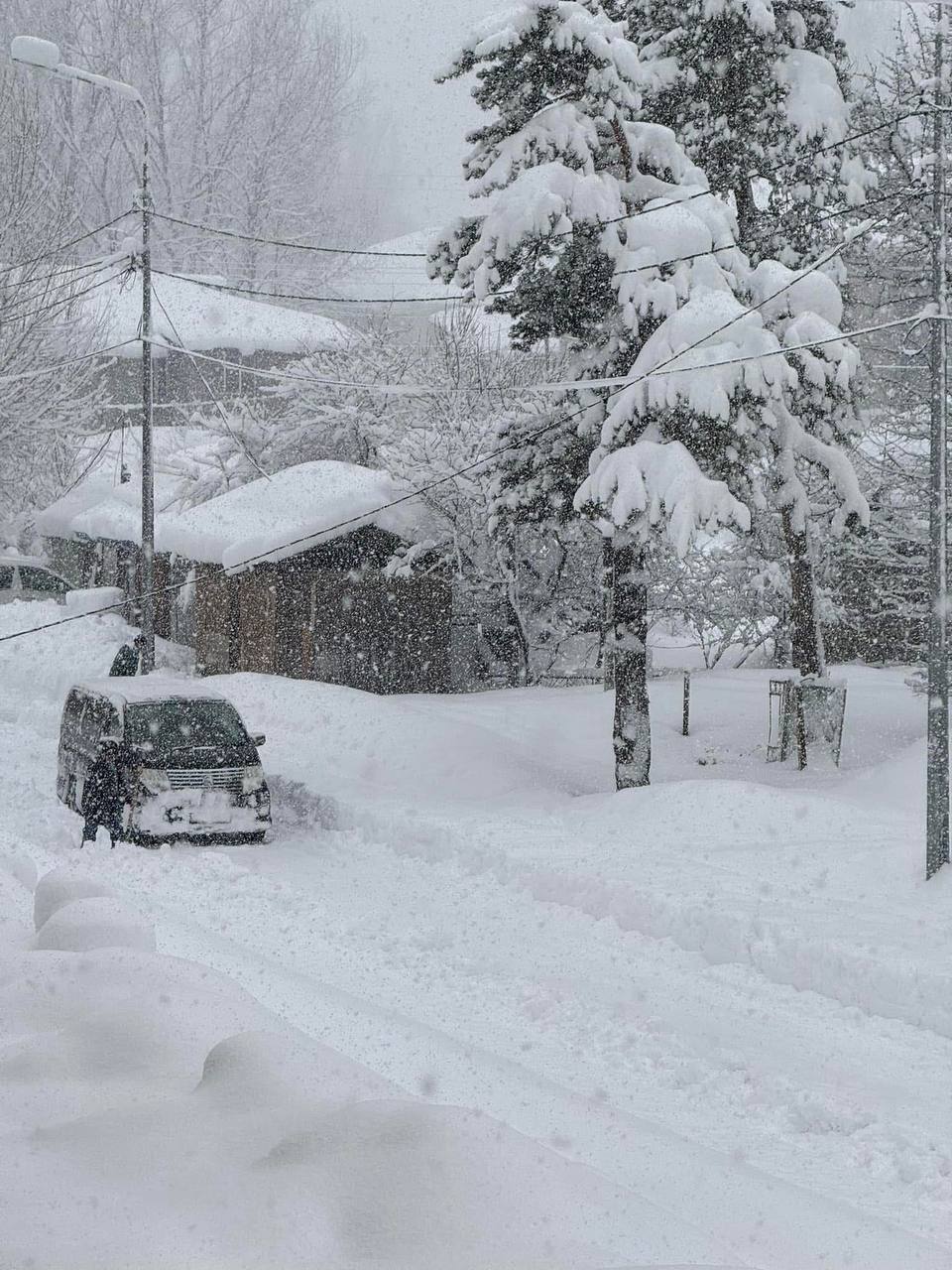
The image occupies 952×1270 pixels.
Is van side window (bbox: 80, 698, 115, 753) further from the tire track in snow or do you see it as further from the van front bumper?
the tire track in snow

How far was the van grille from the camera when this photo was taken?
44.5 ft

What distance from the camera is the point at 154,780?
13.5 meters

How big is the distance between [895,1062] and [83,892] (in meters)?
5.18

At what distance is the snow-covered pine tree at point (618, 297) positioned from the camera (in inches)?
546

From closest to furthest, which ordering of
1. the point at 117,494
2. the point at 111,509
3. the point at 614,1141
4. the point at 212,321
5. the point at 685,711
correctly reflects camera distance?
the point at 614,1141, the point at 685,711, the point at 111,509, the point at 117,494, the point at 212,321

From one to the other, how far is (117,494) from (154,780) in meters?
25.1

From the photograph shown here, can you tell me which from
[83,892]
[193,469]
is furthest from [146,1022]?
[193,469]

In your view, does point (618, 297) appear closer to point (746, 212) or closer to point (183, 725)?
point (746, 212)

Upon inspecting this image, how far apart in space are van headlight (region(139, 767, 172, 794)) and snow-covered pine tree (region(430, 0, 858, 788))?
207 inches

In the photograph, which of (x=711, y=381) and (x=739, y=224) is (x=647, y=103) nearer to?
(x=739, y=224)

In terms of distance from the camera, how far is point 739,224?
18.1m

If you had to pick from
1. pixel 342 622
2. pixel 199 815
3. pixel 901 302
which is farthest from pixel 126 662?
pixel 901 302

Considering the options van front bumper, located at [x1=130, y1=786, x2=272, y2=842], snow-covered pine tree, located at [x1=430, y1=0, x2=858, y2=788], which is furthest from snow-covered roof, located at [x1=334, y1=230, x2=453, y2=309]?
van front bumper, located at [x1=130, y1=786, x2=272, y2=842]

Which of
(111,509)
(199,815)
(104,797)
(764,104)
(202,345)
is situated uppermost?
(202,345)
